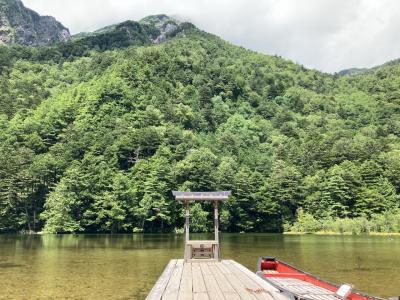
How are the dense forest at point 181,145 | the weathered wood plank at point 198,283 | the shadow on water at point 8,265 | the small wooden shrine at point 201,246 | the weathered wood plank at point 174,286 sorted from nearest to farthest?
the weathered wood plank at point 174,286
the weathered wood plank at point 198,283
the small wooden shrine at point 201,246
the shadow on water at point 8,265
the dense forest at point 181,145

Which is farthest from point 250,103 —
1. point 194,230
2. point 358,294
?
point 358,294

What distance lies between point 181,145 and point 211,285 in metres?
88.6

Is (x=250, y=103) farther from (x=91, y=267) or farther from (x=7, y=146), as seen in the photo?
(x=91, y=267)

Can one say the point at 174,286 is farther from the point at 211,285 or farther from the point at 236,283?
the point at 236,283

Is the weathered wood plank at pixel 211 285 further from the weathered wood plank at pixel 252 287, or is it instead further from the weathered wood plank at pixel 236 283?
the weathered wood plank at pixel 252 287

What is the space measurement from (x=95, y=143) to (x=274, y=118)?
226 feet

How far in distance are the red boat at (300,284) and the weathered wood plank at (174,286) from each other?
3188mm

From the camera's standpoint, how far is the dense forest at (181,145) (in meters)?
84.4

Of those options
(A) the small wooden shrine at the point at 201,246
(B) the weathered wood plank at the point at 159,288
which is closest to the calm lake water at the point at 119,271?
(A) the small wooden shrine at the point at 201,246

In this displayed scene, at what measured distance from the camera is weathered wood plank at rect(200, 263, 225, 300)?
12.3 meters

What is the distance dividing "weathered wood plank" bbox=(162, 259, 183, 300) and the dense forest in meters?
64.7

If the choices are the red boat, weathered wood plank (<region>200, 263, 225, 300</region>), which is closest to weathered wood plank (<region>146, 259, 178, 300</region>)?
weathered wood plank (<region>200, 263, 225, 300</region>)

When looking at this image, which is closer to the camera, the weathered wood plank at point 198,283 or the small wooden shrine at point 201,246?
the weathered wood plank at point 198,283

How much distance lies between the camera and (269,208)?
89188mm
